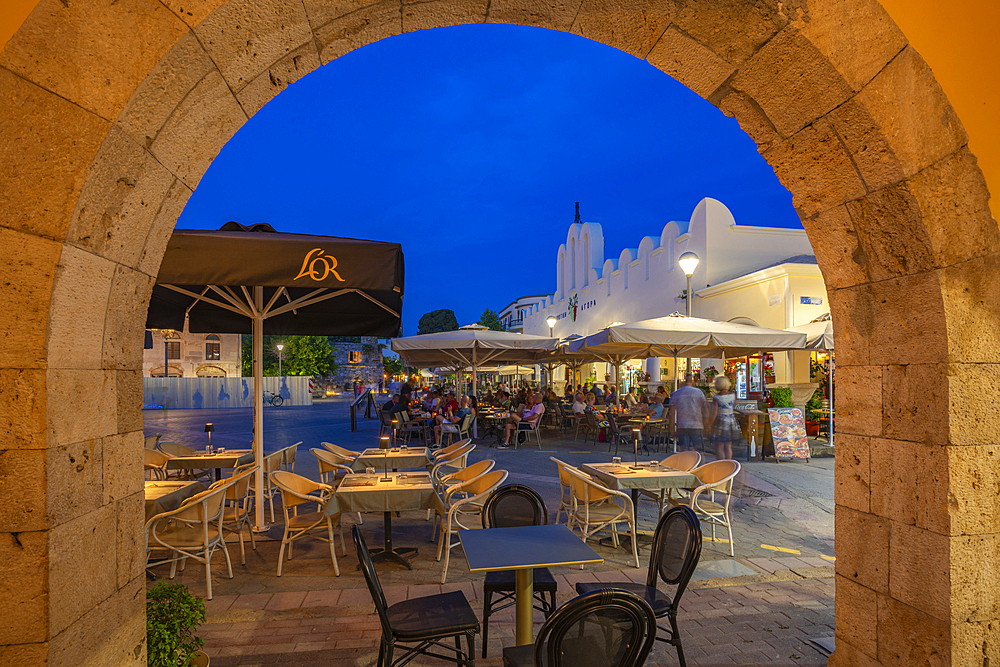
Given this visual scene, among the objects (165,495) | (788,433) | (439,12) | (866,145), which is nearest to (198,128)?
(439,12)

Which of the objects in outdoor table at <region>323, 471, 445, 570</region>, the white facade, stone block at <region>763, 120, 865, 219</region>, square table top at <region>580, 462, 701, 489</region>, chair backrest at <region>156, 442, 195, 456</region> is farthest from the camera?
the white facade

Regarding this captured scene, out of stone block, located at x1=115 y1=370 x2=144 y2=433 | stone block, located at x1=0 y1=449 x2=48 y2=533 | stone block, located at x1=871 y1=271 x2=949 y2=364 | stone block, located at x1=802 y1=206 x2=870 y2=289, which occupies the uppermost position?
stone block, located at x1=802 y1=206 x2=870 y2=289

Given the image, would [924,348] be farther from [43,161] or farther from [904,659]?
[43,161]

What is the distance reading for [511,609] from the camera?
12.8 ft

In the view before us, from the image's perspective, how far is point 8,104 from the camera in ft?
5.79

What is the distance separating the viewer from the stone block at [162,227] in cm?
228

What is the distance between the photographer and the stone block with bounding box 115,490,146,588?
7.15 ft

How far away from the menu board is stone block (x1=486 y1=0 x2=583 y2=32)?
9165 mm

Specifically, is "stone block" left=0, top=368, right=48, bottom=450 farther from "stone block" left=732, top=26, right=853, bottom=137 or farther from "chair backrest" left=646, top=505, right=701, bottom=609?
"stone block" left=732, top=26, right=853, bottom=137

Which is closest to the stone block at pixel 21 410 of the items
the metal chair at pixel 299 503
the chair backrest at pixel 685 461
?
the metal chair at pixel 299 503

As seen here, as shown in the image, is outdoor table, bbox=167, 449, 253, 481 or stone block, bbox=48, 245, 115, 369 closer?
stone block, bbox=48, 245, 115, 369

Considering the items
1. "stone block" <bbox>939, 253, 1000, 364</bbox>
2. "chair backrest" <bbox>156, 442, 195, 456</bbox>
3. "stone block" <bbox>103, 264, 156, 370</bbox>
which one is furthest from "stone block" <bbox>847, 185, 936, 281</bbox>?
"chair backrest" <bbox>156, 442, 195, 456</bbox>

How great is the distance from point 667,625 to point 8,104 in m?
4.13

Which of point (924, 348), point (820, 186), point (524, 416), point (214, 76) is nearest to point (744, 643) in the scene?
point (924, 348)
